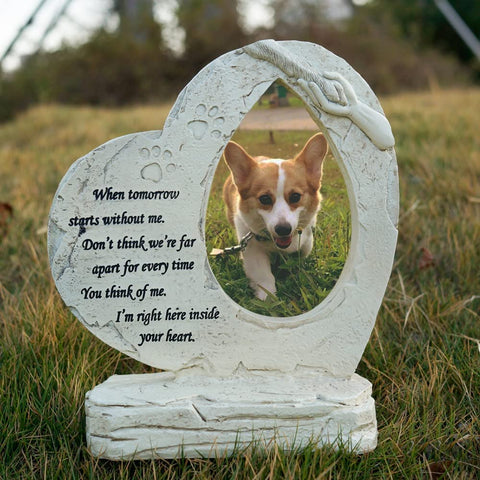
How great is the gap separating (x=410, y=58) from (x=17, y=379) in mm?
12809

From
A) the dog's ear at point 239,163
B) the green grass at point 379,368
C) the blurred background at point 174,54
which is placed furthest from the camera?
the blurred background at point 174,54

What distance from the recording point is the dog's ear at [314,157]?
184 centimetres

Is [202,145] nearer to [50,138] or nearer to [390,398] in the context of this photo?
[390,398]

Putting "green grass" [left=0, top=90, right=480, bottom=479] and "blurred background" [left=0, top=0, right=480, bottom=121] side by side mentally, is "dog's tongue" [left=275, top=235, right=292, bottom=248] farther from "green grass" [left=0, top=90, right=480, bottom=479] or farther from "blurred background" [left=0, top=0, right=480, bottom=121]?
"blurred background" [left=0, top=0, right=480, bottom=121]

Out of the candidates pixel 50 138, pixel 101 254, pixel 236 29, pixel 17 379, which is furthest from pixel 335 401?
pixel 236 29

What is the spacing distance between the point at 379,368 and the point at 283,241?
26.2 inches

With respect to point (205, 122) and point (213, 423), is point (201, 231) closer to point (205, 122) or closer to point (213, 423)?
point (205, 122)

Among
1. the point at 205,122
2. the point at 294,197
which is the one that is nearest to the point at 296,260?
the point at 294,197

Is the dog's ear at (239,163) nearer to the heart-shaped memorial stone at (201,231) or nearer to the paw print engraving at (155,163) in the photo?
the heart-shaped memorial stone at (201,231)

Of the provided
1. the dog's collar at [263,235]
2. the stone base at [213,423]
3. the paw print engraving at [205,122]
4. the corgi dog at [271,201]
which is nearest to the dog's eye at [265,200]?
the corgi dog at [271,201]

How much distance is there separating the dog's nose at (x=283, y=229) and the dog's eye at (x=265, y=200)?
0.09 m

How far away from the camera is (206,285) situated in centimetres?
180

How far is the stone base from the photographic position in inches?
66.2

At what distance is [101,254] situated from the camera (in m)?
1.76
